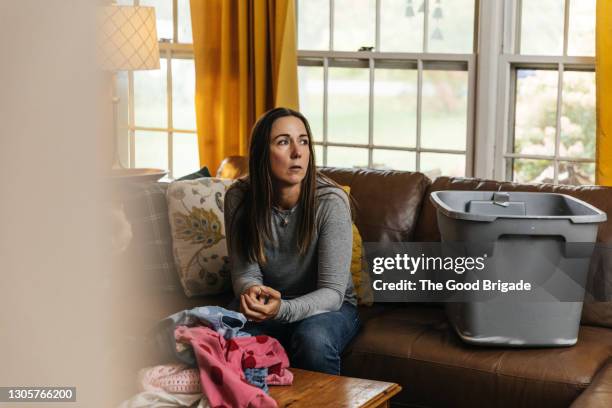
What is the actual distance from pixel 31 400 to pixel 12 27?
0.33ft

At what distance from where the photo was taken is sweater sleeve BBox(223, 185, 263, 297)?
2686 millimetres

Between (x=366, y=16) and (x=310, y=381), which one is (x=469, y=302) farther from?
(x=366, y=16)

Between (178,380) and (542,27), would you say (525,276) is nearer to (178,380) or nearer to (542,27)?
(178,380)

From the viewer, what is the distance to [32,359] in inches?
8.9

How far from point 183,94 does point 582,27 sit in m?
2.14

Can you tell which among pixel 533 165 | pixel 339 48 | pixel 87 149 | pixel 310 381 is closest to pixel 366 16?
pixel 339 48

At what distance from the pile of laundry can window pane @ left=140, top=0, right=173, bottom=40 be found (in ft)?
8.76

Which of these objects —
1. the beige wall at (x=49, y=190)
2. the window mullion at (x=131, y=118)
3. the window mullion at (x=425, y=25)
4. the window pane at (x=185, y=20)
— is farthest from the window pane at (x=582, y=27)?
the beige wall at (x=49, y=190)

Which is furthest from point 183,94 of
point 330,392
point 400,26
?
point 330,392

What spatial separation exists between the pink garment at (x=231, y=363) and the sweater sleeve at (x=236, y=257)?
0.49m

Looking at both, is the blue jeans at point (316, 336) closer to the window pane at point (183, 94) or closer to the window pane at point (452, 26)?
the window pane at point (452, 26)

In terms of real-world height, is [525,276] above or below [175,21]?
below

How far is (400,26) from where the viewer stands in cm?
388

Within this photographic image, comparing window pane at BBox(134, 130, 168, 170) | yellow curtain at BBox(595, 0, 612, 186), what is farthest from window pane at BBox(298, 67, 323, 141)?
yellow curtain at BBox(595, 0, 612, 186)
